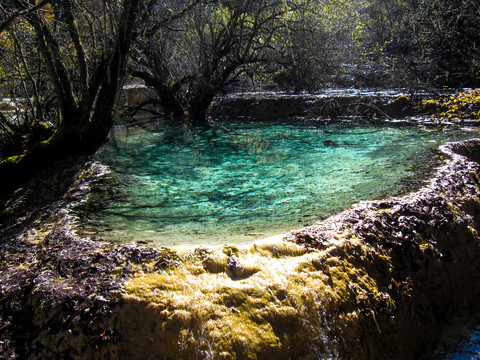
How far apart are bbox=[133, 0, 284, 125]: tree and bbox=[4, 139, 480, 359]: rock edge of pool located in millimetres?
7603

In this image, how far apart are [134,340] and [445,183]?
3601 mm

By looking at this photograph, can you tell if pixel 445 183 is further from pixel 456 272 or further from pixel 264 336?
pixel 264 336

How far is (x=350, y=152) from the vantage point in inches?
255

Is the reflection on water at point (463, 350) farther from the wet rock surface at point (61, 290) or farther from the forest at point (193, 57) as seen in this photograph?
the forest at point (193, 57)

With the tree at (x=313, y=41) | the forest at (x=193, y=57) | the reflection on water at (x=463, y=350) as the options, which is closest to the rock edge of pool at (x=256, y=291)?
the reflection on water at (x=463, y=350)

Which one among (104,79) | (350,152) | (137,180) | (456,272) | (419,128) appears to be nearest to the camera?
(456,272)

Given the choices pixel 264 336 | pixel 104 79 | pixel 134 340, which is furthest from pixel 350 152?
pixel 134 340

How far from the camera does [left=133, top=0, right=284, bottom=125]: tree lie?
1003 centimetres

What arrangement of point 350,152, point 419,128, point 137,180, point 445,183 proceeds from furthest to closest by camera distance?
point 419,128 → point 350,152 → point 137,180 → point 445,183

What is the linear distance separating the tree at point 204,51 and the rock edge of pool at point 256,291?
7603mm

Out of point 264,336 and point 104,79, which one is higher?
point 104,79

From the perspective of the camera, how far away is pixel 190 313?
2.26 m

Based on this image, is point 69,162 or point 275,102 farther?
point 275,102

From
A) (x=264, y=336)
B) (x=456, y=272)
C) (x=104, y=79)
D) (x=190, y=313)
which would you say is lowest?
(x=456, y=272)
